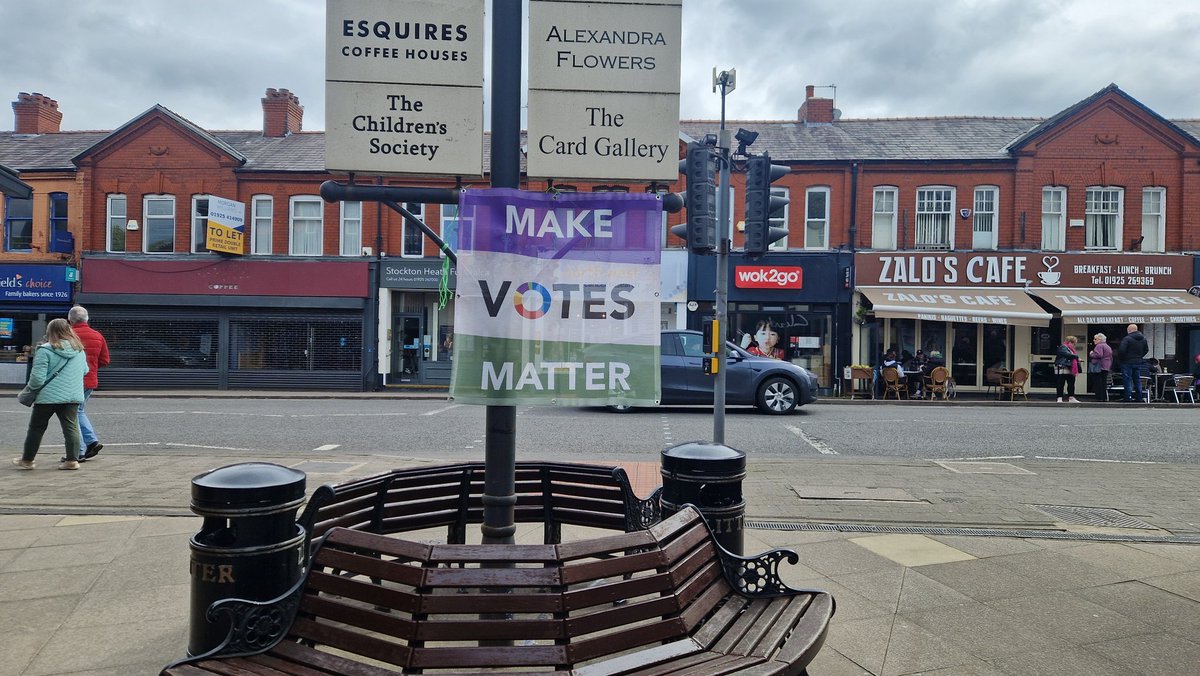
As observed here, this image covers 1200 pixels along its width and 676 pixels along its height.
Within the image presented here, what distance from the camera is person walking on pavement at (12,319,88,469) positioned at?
25.1ft

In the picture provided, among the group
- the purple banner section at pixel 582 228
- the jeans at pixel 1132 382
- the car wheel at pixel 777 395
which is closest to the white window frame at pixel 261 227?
the car wheel at pixel 777 395

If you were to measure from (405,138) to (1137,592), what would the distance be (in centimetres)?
454

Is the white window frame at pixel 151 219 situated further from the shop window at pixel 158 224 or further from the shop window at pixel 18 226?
the shop window at pixel 18 226

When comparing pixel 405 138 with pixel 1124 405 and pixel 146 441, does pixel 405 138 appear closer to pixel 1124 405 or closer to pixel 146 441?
pixel 146 441

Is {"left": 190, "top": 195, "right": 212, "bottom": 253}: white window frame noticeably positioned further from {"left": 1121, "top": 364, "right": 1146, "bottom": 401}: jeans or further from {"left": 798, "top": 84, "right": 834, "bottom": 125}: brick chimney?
{"left": 1121, "top": 364, "right": 1146, "bottom": 401}: jeans

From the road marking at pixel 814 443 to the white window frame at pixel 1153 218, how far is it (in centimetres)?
1657

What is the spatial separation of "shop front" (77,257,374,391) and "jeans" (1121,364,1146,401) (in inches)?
802

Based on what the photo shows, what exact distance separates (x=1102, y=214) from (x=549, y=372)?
24.7 metres

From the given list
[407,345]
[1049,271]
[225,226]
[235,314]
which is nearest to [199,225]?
[225,226]

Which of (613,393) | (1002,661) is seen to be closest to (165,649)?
(613,393)

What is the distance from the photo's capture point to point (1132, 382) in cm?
1947

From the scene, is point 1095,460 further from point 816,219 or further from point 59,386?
point 816,219

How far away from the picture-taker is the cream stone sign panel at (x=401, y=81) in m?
3.35

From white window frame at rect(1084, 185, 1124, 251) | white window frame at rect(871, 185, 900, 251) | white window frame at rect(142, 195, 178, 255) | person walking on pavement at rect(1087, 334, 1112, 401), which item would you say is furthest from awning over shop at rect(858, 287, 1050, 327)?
white window frame at rect(142, 195, 178, 255)
